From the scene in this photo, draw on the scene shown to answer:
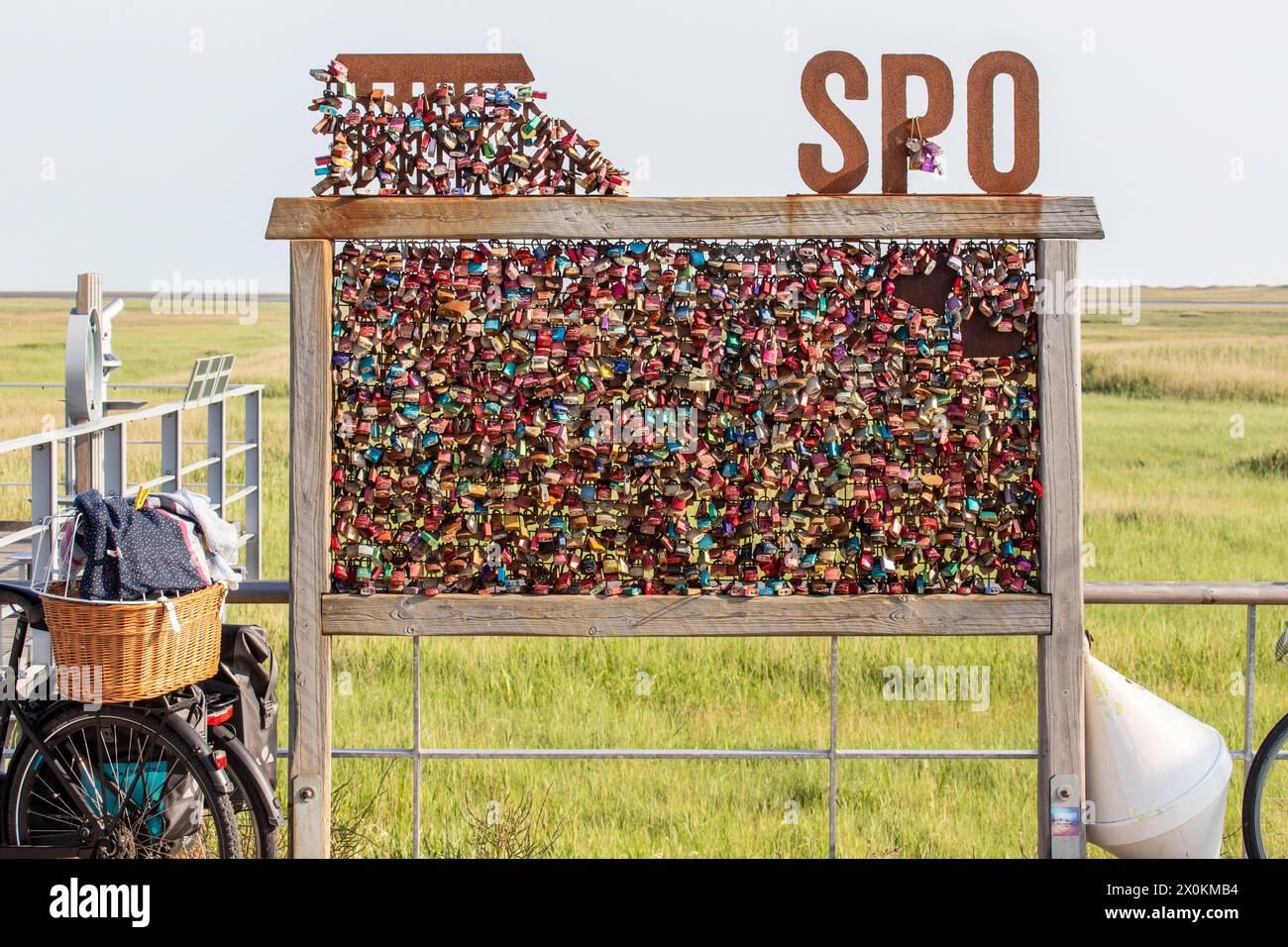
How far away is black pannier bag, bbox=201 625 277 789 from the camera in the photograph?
15.0ft

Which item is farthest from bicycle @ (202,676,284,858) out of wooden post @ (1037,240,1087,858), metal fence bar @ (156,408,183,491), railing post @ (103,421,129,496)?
metal fence bar @ (156,408,183,491)

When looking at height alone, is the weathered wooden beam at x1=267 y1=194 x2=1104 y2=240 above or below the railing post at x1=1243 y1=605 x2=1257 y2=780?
above

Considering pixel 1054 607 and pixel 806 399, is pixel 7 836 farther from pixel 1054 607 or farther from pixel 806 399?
pixel 1054 607

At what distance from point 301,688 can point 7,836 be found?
3.13 feet

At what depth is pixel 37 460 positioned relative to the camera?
20.0ft

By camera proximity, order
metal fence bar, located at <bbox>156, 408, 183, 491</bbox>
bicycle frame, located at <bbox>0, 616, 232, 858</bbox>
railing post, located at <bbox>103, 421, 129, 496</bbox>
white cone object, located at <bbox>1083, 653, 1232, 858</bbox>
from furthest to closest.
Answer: metal fence bar, located at <bbox>156, 408, 183, 491</bbox>
railing post, located at <bbox>103, 421, 129, 496</bbox>
white cone object, located at <bbox>1083, 653, 1232, 858</bbox>
bicycle frame, located at <bbox>0, 616, 232, 858</bbox>

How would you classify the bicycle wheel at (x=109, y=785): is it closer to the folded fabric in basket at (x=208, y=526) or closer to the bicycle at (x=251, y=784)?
the bicycle at (x=251, y=784)

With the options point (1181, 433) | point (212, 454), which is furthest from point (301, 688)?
point (1181, 433)

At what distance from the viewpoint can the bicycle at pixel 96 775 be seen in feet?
14.4

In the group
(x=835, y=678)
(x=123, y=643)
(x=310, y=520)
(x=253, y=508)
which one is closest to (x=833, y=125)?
(x=835, y=678)

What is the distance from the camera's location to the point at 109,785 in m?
4.45

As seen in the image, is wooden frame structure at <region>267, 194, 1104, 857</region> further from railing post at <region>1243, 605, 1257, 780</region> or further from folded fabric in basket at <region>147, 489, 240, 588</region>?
railing post at <region>1243, 605, 1257, 780</region>

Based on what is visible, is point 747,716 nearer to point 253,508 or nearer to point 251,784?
point 253,508

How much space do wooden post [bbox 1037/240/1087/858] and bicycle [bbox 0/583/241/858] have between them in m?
2.55
